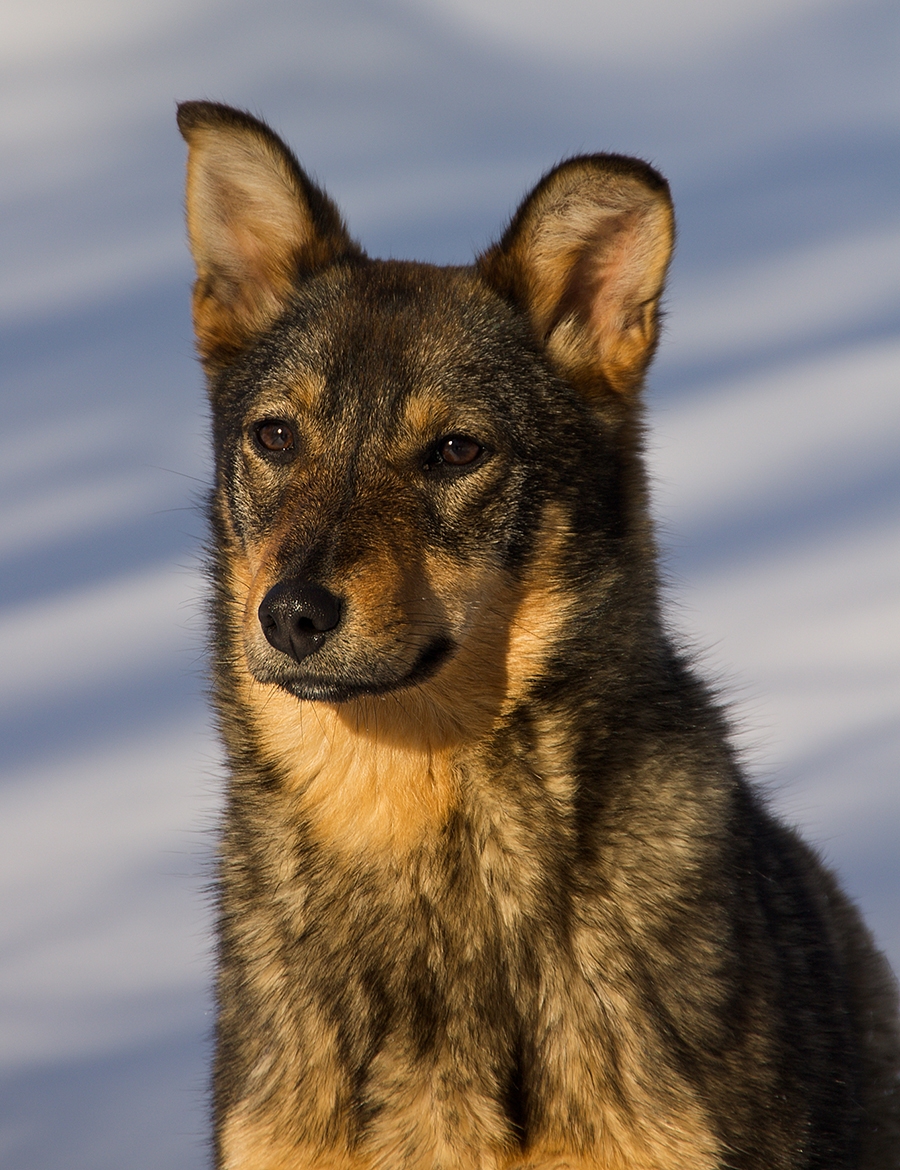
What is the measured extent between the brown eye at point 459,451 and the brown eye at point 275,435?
63 cm

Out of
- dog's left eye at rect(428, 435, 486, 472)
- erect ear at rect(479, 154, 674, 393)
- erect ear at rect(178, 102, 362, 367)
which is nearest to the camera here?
dog's left eye at rect(428, 435, 486, 472)

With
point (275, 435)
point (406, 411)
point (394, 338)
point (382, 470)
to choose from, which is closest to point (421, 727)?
point (382, 470)

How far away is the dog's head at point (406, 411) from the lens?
4.99 metres

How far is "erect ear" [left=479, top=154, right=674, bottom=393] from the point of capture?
5613 millimetres

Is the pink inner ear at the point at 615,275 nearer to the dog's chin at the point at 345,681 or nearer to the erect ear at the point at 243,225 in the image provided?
the erect ear at the point at 243,225

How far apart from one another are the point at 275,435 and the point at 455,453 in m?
0.78

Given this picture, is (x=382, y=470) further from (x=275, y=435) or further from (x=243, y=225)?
(x=243, y=225)

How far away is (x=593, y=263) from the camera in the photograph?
5.86 meters

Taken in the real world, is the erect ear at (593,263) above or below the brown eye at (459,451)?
above

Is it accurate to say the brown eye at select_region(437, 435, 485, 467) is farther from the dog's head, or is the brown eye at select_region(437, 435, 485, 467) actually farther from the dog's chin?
the dog's chin

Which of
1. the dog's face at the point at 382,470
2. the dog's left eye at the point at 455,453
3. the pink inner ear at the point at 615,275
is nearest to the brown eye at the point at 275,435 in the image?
the dog's face at the point at 382,470

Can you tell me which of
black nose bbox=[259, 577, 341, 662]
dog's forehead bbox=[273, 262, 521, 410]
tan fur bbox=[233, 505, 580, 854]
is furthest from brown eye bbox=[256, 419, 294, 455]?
black nose bbox=[259, 577, 341, 662]

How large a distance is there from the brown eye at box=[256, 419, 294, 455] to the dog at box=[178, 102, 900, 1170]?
0.02 meters

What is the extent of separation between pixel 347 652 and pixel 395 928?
1.11m
